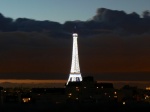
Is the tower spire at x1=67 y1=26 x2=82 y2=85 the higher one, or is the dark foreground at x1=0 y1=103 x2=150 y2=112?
the tower spire at x1=67 y1=26 x2=82 y2=85

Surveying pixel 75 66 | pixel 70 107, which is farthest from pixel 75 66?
pixel 70 107

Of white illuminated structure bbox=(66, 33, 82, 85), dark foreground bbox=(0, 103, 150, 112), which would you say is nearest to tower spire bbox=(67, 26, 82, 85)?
white illuminated structure bbox=(66, 33, 82, 85)

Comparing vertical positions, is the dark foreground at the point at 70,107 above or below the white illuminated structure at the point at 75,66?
below

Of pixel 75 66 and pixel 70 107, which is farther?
pixel 75 66

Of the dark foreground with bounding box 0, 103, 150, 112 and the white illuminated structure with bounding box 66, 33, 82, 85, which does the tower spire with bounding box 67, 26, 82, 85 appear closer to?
the white illuminated structure with bounding box 66, 33, 82, 85

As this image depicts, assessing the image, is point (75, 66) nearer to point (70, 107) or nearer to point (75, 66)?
point (75, 66)

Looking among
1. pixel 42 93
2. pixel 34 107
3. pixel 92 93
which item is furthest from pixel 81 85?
pixel 34 107

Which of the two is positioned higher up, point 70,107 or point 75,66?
point 75,66

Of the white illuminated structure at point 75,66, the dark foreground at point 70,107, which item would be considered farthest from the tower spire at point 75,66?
the dark foreground at point 70,107

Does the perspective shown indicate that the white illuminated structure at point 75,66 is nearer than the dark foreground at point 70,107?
No

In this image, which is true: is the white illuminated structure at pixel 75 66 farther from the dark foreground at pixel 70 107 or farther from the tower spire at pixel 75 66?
the dark foreground at pixel 70 107

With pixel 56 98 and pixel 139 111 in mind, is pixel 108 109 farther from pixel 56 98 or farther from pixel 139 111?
pixel 56 98
